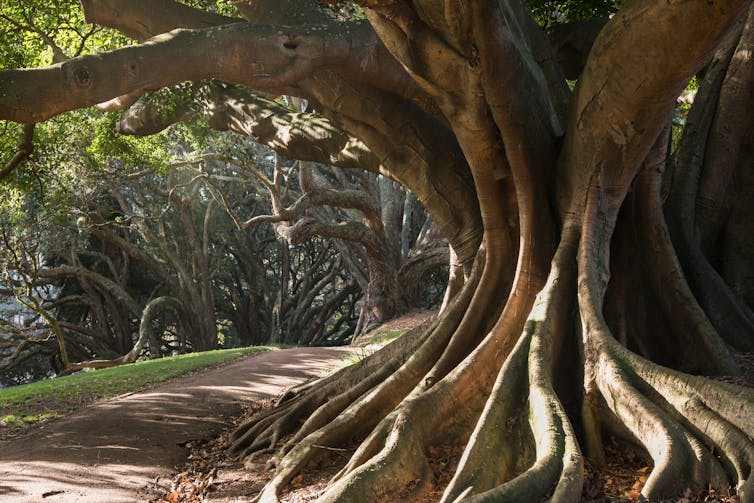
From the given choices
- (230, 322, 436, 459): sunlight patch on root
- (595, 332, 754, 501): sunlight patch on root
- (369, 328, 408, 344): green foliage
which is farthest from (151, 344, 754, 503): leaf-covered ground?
(369, 328, 408, 344): green foliage

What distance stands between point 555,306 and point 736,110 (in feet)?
10.7

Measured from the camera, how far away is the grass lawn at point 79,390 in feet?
29.2

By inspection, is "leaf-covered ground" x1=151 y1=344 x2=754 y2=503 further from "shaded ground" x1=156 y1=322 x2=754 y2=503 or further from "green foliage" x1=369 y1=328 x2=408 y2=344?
"green foliage" x1=369 y1=328 x2=408 y2=344

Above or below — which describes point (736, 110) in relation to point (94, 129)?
below

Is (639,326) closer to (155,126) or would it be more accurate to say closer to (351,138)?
(351,138)

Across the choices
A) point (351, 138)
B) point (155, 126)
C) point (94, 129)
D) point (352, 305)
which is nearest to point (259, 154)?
point (352, 305)

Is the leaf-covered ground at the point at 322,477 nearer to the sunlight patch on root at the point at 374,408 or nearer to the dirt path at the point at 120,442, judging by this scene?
the sunlight patch on root at the point at 374,408

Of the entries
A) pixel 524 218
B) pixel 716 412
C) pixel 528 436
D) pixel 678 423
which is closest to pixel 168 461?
pixel 528 436

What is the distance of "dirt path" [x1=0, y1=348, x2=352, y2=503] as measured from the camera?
5402 mm

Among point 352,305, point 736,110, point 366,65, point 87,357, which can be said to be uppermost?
point 366,65

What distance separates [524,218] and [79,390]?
8.47 metres

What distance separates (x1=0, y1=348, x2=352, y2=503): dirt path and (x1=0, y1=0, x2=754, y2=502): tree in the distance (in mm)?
936

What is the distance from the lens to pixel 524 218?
584cm

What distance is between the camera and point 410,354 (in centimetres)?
668
